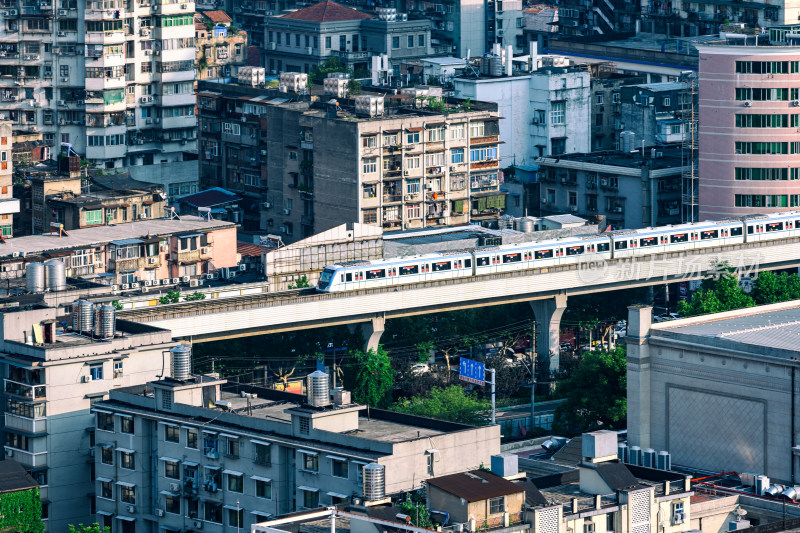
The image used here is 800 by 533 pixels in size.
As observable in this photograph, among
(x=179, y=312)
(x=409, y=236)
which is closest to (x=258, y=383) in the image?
(x=179, y=312)

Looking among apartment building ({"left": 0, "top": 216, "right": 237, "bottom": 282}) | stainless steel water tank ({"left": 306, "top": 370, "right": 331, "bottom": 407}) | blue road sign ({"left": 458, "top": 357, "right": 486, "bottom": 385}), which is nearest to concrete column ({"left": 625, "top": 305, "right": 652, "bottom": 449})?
blue road sign ({"left": 458, "top": 357, "right": 486, "bottom": 385})

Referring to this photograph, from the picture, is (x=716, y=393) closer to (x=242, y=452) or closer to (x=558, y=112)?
(x=242, y=452)

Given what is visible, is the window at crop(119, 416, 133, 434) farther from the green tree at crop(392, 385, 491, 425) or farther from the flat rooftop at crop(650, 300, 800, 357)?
the flat rooftop at crop(650, 300, 800, 357)

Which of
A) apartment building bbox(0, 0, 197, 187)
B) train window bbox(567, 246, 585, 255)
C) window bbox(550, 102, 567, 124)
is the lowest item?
train window bbox(567, 246, 585, 255)

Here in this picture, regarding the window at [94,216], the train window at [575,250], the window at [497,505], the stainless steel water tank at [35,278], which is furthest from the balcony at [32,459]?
the train window at [575,250]

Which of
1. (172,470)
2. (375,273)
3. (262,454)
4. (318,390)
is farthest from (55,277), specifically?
(318,390)

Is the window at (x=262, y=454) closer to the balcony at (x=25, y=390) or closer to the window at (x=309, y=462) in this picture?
the window at (x=309, y=462)
